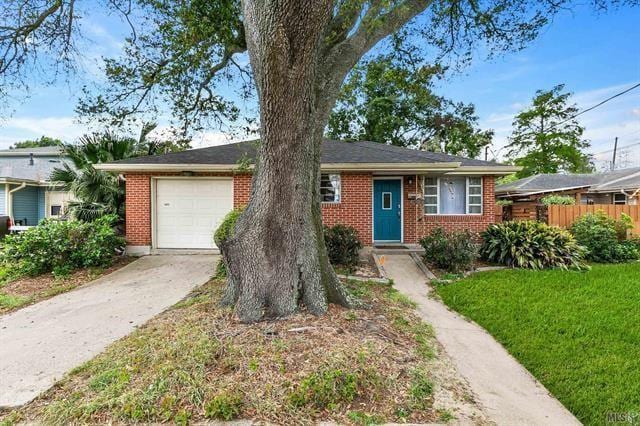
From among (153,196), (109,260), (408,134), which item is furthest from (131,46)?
(408,134)

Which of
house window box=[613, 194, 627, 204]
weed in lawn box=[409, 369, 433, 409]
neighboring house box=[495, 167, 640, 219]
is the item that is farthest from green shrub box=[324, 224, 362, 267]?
house window box=[613, 194, 627, 204]

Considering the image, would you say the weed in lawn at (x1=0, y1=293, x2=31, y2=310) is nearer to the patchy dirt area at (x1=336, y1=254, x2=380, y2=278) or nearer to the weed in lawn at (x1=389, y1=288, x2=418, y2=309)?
the patchy dirt area at (x1=336, y1=254, x2=380, y2=278)

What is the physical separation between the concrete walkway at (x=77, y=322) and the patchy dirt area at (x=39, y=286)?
0.89ft

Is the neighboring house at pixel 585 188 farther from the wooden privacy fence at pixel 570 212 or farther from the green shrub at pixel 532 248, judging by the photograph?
the green shrub at pixel 532 248

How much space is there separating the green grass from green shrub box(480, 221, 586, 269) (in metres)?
0.52

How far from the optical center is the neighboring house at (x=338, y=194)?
959 cm

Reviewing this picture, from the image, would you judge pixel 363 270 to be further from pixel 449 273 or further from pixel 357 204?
pixel 357 204

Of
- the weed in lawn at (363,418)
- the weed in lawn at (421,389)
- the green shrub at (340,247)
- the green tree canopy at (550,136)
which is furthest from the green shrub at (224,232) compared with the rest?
the green tree canopy at (550,136)

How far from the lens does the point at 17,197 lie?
14.9 meters

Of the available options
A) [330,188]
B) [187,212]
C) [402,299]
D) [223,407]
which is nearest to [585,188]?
[330,188]

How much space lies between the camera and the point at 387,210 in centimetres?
1090

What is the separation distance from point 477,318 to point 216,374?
4.06m

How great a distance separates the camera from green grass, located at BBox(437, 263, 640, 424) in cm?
314

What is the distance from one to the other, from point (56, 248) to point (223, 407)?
7262 millimetres
